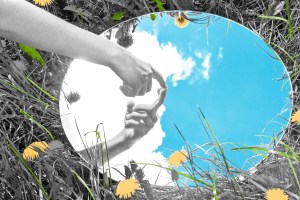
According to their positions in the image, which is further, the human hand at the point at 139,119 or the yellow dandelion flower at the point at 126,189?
the human hand at the point at 139,119

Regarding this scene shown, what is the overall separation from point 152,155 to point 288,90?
0.43 m

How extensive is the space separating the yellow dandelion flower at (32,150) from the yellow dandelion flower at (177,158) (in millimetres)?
349

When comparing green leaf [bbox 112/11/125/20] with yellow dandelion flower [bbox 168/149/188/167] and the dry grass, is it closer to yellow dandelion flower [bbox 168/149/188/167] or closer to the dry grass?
the dry grass

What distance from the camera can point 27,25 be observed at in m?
1.58

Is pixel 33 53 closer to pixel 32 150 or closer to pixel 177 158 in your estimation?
pixel 32 150

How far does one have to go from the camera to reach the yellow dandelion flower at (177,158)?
5.50 feet

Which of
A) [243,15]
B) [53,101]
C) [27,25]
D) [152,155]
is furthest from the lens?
[243,15]

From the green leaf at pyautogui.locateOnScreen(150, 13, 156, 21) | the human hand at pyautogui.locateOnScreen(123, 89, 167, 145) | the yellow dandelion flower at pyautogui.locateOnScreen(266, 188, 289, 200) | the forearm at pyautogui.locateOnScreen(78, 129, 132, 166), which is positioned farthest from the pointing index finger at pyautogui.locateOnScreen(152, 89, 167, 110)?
the yellow dandelion flower at pyautogui.locateOnScreen(266, 188, 289, 200)

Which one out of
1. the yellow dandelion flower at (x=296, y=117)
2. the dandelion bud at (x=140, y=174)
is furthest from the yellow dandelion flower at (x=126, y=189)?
the yellow dandelion flower at (x=296, y=117)

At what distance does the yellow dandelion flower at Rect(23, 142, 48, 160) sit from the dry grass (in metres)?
0.02

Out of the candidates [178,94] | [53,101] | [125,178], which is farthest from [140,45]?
[125,178]

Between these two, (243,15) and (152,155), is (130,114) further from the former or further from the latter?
(243,15)

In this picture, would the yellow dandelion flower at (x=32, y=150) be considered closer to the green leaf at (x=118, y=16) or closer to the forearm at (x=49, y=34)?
the forearm at (x=49, y=34)

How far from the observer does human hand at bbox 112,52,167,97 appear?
1.77 m
